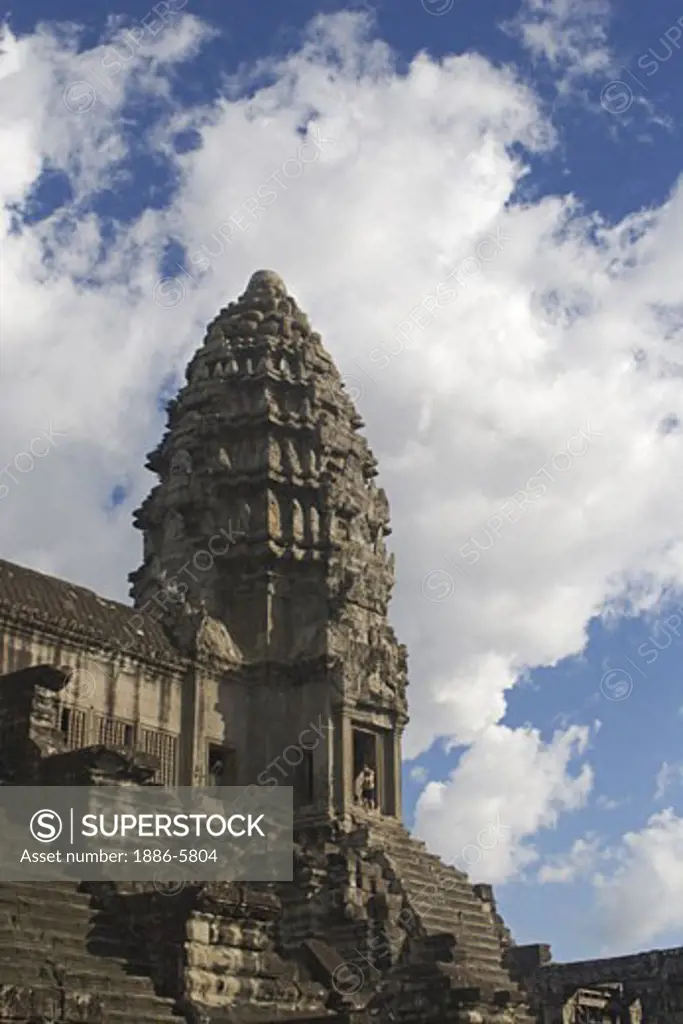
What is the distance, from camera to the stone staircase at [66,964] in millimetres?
18922

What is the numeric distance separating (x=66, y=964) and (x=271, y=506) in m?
22.0

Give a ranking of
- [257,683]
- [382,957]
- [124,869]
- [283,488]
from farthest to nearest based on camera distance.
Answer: [283,488], [257,683], [382,957], [124,869]

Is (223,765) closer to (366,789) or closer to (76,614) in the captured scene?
(366,789)

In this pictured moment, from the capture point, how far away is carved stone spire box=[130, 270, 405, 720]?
1604 inches

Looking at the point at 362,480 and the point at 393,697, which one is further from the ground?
the point at 362,480

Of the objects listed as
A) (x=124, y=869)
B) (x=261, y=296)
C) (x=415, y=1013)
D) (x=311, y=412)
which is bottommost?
(x=415, y=1013)

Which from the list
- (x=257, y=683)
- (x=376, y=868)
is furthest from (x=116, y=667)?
(x=376, y=868)

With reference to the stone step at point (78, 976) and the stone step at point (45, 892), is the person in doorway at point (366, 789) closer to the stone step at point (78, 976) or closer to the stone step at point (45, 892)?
the stone step at point (45, 892)

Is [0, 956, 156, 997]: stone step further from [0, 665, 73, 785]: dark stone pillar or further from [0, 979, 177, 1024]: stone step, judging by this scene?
[0, 665, 73, 785]: dark stone pillar

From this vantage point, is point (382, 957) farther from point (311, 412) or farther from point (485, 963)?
point (311, 412)

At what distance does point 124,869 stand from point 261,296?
83.2ft

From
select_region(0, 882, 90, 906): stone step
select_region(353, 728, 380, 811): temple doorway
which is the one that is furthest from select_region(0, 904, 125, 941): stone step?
select_region(353, 728, 380, 811): temple doorway

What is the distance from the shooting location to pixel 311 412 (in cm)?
4444

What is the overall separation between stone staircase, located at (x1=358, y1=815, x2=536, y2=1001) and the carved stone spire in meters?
4.25
